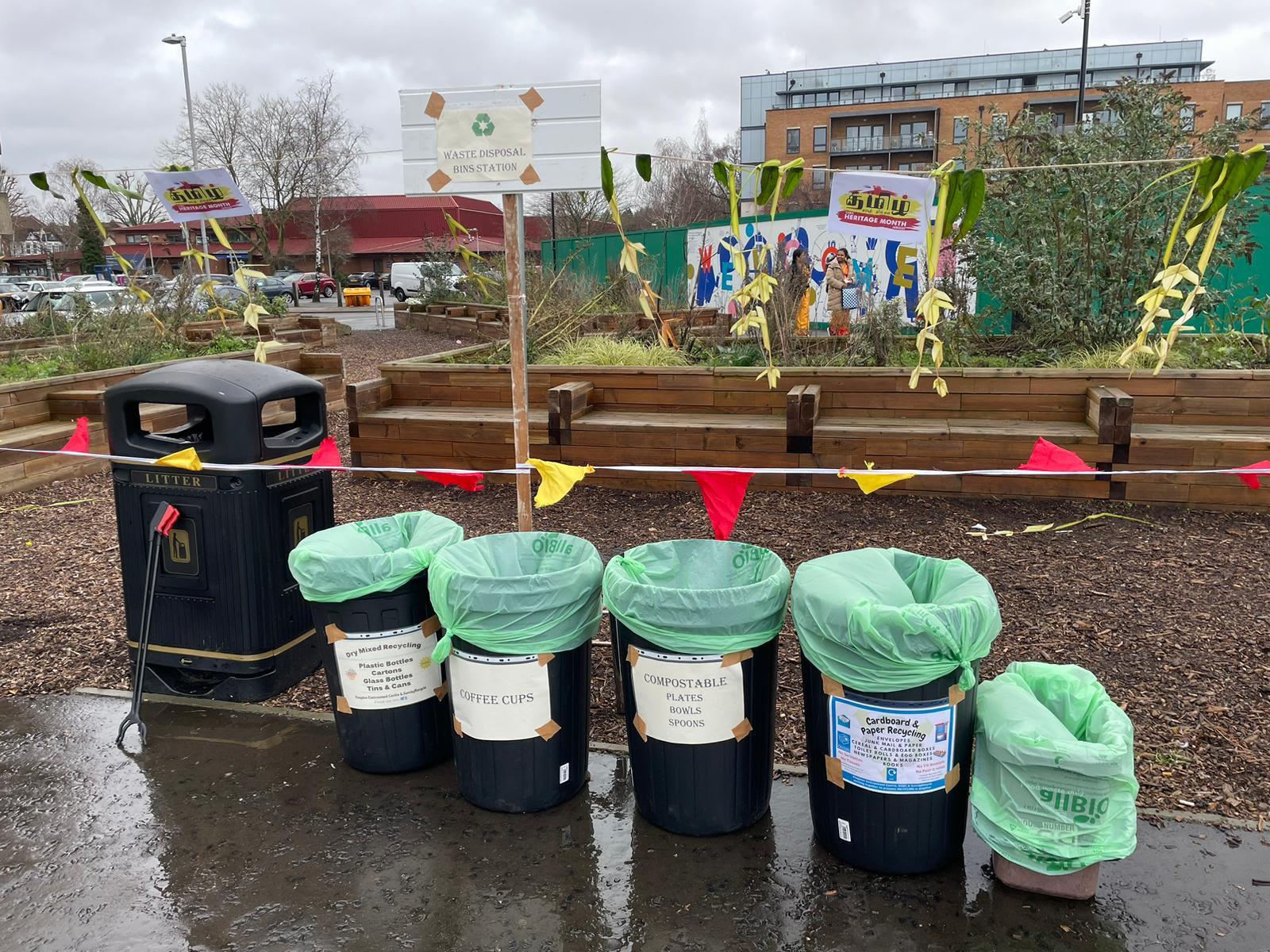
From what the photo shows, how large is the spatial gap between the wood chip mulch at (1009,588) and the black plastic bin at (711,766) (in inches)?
21.1

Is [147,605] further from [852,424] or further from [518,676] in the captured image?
[852,424]

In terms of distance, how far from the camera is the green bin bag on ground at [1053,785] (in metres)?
2.38

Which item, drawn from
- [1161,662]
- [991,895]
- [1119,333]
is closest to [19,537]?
[991,895]

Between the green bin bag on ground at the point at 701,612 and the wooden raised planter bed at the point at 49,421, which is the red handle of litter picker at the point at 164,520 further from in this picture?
the wooden raised planter bed at the point at 49,421

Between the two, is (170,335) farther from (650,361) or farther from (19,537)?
(650,361)

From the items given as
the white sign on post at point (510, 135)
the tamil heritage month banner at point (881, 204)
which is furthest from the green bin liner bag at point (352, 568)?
the tamil heritage month banner at point (881, 204)

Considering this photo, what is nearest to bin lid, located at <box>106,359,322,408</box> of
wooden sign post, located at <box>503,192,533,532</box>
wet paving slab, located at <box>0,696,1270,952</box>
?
wooden sign post, located at <box>503,192,533,532</box>

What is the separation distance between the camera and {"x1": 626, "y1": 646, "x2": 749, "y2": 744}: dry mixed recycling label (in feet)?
8.75

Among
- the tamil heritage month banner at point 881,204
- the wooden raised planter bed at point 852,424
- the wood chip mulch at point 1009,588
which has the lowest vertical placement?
the wood chip mulch at point 1009,588

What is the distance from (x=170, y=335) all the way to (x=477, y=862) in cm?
994

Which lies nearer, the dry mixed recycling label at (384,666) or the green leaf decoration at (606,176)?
the dry mixed recycling label at (384,666)

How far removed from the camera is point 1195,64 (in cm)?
7338

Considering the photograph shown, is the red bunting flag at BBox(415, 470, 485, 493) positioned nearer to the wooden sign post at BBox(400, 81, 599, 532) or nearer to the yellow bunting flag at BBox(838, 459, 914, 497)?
the wooden sign post at BBox(400, 81, 599, 532)

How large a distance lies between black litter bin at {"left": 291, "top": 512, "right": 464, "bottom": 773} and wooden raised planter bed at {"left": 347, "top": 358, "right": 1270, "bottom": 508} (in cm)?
392
